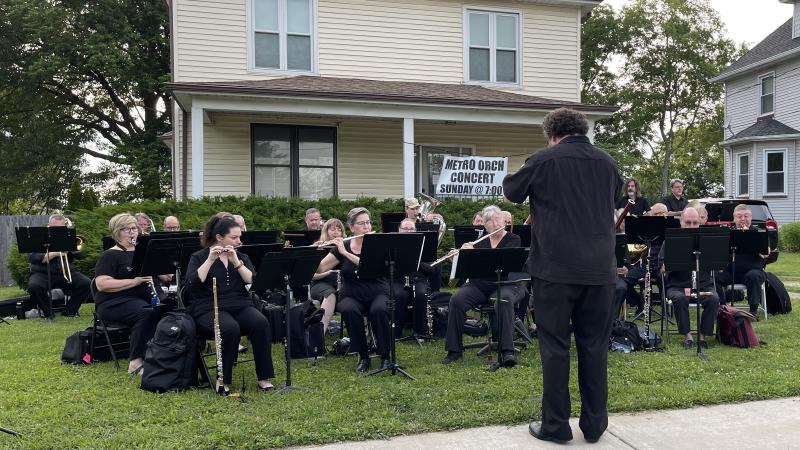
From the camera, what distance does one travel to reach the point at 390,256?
21.4ft

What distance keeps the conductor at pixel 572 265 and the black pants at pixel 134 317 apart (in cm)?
433

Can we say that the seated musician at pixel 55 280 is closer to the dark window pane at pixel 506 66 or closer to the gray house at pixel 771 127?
the dark window pane at pixel 506 66

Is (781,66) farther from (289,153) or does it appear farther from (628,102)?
(289,153)

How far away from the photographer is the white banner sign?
14.9 metres

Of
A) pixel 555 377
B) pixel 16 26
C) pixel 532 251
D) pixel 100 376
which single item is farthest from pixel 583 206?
pixel 16 26

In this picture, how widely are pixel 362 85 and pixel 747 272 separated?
913 centimetres

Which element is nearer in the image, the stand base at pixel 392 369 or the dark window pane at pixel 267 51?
the stand base at pixel 392 369

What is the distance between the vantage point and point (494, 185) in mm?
15297

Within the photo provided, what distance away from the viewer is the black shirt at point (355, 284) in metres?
7.02

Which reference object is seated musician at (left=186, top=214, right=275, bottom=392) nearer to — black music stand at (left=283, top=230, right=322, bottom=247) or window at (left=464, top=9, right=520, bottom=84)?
black music stand at (left=283, top=230, right=322, bottom=247)

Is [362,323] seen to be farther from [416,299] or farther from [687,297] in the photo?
[687,297]

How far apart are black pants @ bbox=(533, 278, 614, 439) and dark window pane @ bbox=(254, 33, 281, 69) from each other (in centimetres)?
1243

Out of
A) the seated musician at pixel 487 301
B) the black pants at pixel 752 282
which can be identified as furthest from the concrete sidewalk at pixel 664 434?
the black pants at pixel 752 282

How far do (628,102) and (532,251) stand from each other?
112 ft
